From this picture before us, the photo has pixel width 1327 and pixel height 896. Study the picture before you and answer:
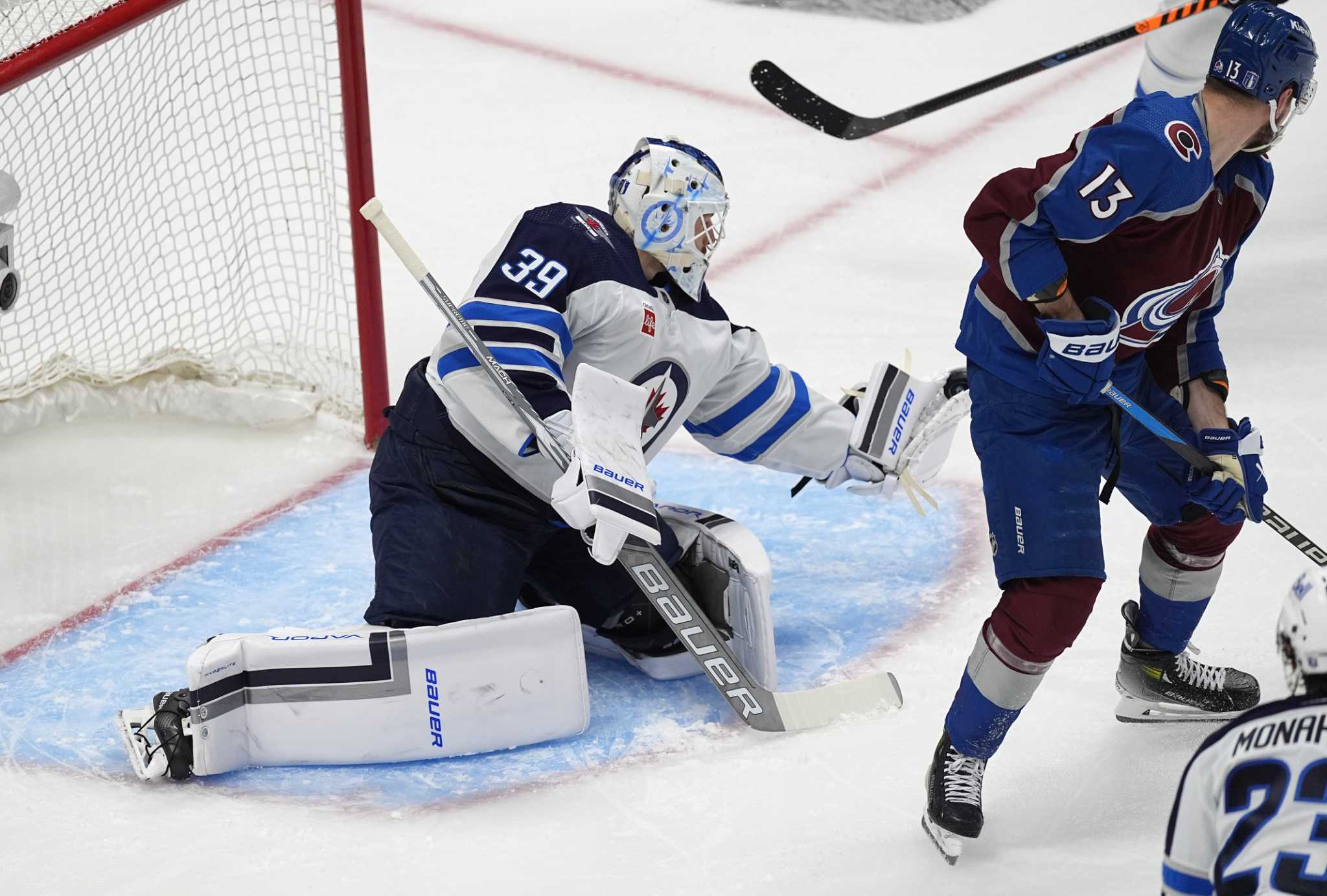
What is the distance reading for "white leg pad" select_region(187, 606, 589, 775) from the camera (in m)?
2.48

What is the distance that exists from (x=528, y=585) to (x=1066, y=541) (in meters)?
1.05

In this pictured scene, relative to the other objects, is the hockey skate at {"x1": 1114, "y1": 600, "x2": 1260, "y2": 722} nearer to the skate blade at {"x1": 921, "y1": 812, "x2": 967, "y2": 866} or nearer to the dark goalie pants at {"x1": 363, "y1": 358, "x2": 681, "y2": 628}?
the skate blade at {"x1": 921, "y1": 812, "x2": 967, "y2": 866}

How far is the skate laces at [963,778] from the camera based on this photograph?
228 centimetres

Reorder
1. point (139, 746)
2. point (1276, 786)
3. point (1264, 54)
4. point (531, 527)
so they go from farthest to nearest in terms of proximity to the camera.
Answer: point (531, 527), point (139, 746), point (1264, 54), point (1276, 786)

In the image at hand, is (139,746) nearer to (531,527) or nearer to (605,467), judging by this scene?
(531,527)

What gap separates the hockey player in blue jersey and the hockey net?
1.78m

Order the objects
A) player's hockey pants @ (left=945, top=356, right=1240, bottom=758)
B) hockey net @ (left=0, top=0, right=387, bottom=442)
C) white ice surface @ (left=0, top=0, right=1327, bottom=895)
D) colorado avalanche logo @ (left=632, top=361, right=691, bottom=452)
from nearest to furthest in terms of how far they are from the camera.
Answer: player's hockey pants @ (left=945, top=356, right=1240, bottom=758)
white ice surface @ (left=0, top=0, right=1327, bottom=895)
colorado avalanche logo @ (left=632, top=361, right=691, bottom=452)
hockey net @ (left=0, top=0, right=387, bottom=442)

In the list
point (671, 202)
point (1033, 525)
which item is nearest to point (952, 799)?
point (1033, 525)

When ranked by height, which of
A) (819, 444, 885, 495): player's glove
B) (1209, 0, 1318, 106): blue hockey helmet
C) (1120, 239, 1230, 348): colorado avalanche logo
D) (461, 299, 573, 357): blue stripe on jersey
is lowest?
(819, 444, 885, 495): player's glove

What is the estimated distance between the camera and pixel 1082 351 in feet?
7.01

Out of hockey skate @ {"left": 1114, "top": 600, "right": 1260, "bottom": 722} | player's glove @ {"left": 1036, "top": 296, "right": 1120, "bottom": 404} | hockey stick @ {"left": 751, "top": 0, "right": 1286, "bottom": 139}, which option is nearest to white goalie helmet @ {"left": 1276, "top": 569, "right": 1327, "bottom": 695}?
player's glove @ {"left": 1036, "top": 296, "right": 1120, "bottom": 404}

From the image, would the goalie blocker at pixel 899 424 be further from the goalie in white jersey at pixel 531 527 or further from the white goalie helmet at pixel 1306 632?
the white goalie helmet at pixel 1306 632

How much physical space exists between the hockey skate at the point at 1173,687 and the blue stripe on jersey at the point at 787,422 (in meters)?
0.66

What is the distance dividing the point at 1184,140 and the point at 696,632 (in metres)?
1.05
